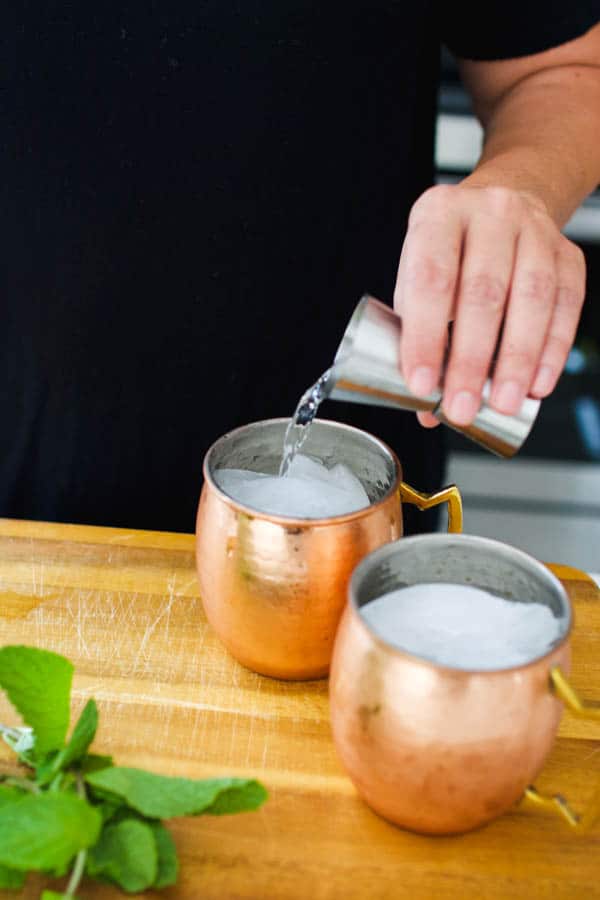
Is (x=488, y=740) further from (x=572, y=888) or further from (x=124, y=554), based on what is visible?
(x=124, y=554)

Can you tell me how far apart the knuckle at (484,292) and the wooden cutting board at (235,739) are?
0.34 m

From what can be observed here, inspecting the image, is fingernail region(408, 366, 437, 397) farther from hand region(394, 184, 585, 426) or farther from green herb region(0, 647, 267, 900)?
green herb region(0, 647, 267, 900)

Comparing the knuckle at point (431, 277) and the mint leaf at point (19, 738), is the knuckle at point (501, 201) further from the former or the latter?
the mint leaf at point (19, 738)

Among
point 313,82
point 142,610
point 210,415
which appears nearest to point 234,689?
point 142,610

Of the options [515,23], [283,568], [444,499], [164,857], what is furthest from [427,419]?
[515,23]

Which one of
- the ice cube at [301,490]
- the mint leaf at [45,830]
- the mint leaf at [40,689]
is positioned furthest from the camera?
the ice cube at [301,490]

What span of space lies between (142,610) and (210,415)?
351 millimetres

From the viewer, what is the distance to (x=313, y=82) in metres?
1.08

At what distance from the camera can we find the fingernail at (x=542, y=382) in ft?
2.47

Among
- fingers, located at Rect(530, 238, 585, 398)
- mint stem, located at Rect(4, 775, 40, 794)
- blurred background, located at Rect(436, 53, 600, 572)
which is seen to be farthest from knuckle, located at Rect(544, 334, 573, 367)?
blurred background, located at Rect(436, 53, 600, 572)

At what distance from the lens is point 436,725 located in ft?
1.97

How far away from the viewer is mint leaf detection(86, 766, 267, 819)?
619 mm

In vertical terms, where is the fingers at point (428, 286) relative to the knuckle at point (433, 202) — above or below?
below

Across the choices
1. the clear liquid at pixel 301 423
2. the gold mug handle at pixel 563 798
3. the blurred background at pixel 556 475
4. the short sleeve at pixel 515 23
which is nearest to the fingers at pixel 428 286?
the clear liquid at pixel 301 423
